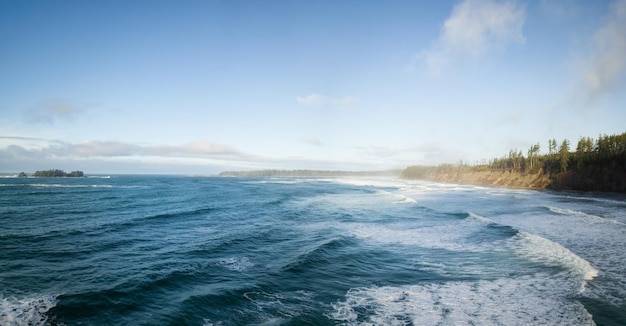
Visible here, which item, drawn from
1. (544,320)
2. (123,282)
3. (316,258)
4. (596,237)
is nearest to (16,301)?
(123,282)

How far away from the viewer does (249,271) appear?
1470cm

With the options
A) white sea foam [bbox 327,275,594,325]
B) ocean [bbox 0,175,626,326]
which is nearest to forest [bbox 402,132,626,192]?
ocean [bbox 0,175,626,326]

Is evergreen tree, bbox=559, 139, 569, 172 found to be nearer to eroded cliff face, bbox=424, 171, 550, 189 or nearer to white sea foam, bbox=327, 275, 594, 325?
eroded cliff face, bbox=424, 171, 550, 189

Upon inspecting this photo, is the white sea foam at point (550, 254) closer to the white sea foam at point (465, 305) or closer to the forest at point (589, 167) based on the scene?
the white sea foam at point (465, 305)

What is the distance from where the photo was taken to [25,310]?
33.2ft

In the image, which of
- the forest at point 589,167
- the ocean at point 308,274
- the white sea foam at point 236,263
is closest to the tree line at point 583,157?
the forest at point 589,167

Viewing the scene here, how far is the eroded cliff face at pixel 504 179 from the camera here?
102 metres

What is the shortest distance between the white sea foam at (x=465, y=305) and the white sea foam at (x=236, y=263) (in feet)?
18.5

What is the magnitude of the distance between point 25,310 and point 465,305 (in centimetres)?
1484

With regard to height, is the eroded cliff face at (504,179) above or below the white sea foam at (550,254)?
above

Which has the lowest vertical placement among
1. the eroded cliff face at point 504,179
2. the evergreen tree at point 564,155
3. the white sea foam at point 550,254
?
the white sea foam at point 550,254

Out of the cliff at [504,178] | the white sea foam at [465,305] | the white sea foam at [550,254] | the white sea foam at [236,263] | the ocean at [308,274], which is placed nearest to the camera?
the white sea foam at [465,305]

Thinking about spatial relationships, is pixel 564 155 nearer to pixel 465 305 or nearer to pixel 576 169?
pixel 576 169

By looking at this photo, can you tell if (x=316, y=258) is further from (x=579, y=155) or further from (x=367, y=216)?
(x=579, y=155)
